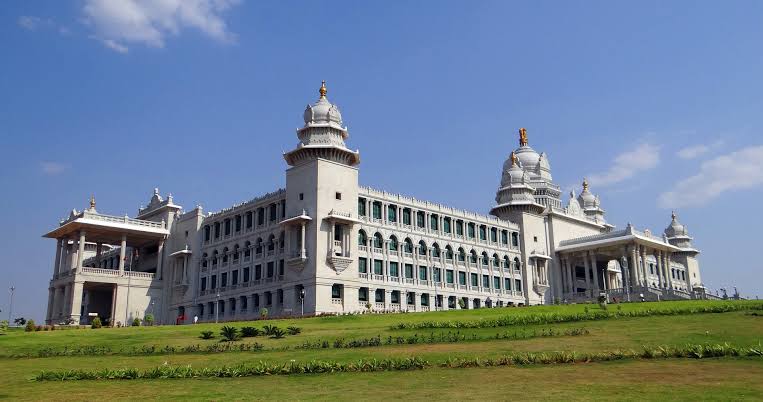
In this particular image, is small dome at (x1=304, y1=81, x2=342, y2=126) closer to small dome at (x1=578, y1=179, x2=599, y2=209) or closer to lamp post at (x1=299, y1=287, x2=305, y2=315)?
lamp post at (x1=299, y1=287, x2=305, y2=315)

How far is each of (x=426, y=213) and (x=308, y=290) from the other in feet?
67.1

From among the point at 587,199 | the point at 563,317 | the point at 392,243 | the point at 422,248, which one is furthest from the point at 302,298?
the point at 587,199

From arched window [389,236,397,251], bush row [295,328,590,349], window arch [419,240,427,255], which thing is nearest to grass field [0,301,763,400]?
bush row [295,328,590,349]

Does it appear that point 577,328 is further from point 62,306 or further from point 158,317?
point 62,306

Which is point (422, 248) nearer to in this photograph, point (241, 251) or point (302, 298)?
point (302, 298)

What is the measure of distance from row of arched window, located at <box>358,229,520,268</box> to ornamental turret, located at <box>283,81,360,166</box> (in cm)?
810

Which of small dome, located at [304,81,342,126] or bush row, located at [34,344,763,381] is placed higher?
small dome, located at [304,81,342,126]

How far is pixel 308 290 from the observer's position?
216 feet

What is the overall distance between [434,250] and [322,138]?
62.9 feet

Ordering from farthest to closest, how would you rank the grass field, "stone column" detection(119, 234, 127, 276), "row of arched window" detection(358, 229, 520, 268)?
1. "stone column" detection(119, 234, 127, 276)
2. "row of arched window" detection(358, 229, 520, 268)
3. the grass field

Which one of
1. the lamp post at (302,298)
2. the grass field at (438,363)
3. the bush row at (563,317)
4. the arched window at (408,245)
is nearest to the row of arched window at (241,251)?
the lamp post at (302,298)

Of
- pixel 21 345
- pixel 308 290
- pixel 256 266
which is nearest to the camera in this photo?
pixel 21 345

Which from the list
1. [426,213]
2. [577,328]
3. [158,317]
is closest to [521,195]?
[426,213]

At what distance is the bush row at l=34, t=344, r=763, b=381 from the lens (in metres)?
26.8
